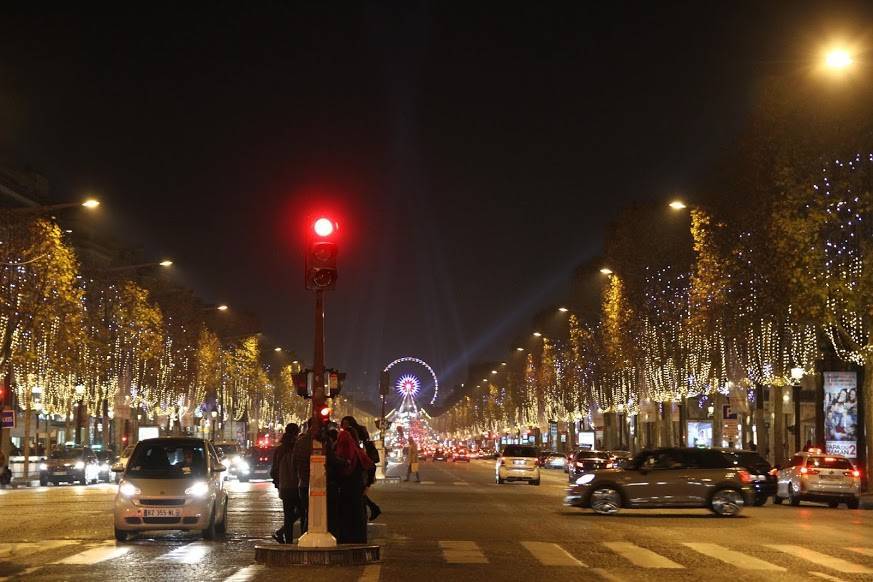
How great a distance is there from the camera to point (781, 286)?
46.0 metres

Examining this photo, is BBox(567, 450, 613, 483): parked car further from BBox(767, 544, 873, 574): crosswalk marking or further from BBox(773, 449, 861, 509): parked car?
BBox(767, 544, 873, 574): crosswalk marking

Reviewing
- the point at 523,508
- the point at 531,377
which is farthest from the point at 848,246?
the point at 531,377

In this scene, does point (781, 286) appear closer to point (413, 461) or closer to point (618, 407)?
point (413, 461)

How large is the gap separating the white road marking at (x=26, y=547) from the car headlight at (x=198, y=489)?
6.96 feet

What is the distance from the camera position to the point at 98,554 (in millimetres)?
21219

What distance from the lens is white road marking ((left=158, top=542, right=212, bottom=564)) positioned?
20.2m

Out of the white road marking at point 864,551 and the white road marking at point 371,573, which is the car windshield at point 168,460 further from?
the white road marking at point 864,551

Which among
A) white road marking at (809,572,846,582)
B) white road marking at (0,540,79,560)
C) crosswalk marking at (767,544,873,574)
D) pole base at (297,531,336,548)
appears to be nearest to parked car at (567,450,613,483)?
crosswalk marking at (767,544,873,574)

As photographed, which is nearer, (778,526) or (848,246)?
(778,526)

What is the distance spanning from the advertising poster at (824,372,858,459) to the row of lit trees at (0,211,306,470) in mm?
31121

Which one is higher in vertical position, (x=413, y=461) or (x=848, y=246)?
(x=848, y=246)

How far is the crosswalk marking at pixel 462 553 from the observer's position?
20.0 m

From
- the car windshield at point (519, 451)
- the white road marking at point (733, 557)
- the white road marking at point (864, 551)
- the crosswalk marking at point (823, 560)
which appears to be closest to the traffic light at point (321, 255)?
the white road marking at point (733, 557)

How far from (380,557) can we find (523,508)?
53.8 feet
